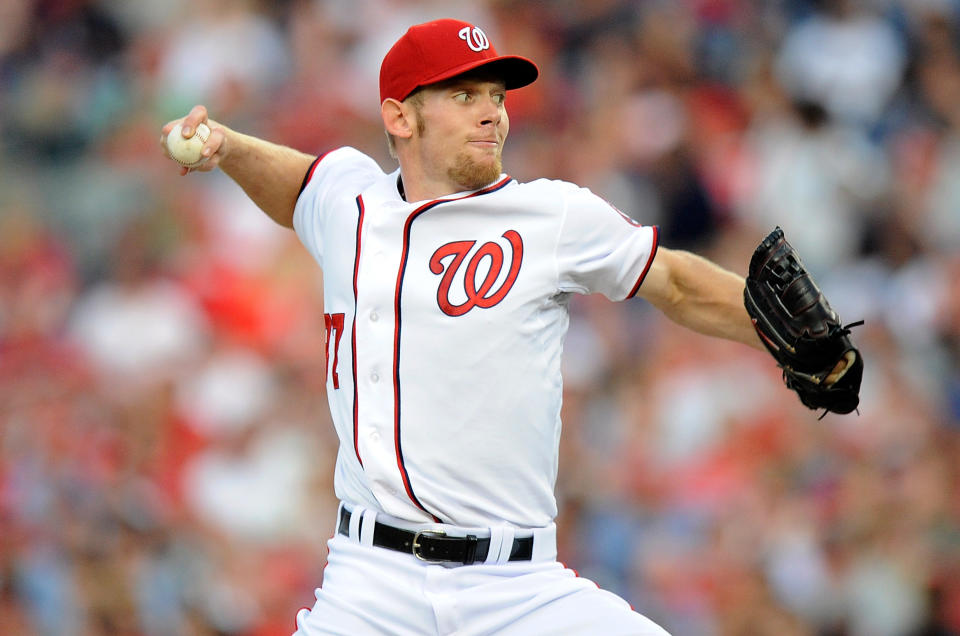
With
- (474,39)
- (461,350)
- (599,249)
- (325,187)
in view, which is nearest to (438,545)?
(461,350)

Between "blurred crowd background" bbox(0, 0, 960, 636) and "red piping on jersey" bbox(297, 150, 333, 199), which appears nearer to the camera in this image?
"red piping on jersey" bbox(297, 150, 333, 199)

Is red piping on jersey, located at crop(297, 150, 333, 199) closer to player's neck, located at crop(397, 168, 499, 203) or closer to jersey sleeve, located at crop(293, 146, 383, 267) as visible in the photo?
jersey sleeve, located at crop(293, 146, 383, 267)

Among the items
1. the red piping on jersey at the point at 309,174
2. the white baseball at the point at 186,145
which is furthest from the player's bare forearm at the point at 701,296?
the white baseball at the point at 186,145

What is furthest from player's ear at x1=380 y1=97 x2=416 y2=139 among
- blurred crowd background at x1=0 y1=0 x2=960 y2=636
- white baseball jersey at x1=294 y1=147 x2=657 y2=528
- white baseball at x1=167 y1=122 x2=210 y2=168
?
blurred crowd background at x1=0 y1=0 x2=960 y2=636

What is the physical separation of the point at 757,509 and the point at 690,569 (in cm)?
48

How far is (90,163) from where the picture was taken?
356 inches

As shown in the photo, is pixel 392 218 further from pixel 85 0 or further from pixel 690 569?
pixel 85 0

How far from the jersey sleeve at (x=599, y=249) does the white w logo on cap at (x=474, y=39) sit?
456mm

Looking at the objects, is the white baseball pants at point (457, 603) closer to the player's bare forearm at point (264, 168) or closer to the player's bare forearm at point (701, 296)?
the player's bare forearm at point (701, 296)

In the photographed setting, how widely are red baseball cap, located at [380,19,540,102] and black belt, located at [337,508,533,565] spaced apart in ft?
3.95

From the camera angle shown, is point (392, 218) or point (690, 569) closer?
point (392, 218)

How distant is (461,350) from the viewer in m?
3.42

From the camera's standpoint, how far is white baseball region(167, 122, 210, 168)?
3.62 m

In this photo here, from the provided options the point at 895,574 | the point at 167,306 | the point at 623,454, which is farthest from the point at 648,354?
→ the point at 167,306
